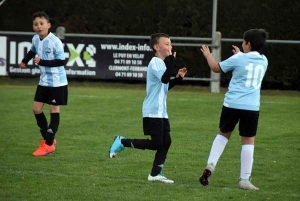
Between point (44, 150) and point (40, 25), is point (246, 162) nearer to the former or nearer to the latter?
point (44, 150)

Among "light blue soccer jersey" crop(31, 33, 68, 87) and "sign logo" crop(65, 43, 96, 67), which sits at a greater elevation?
"light blue soccer jersey" crop(31, 33, 68, 87)

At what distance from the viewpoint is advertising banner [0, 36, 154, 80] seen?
19.0 metres

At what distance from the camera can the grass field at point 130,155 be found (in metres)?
7.72

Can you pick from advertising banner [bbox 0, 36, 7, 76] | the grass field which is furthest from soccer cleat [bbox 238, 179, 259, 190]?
advertising banner [bbox 0, 36, 7, 76]

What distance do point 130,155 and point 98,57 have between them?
9319 millimetres

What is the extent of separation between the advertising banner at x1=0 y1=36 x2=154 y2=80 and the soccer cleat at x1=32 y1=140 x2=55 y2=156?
8921 mm

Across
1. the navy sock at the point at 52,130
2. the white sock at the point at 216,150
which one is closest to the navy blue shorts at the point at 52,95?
the navy sock at the point at 52,130

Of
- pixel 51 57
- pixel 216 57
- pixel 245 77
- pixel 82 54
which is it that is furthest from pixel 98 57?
pixel 245 77

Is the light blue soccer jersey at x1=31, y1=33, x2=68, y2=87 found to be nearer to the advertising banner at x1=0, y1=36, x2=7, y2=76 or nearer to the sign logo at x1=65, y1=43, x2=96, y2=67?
the sign logo at x1=65, y1=43, x2=96, y2=67

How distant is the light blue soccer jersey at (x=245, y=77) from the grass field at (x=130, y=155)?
0.89 meters

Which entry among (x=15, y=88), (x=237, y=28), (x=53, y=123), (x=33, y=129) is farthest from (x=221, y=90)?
(x=53, y=123)

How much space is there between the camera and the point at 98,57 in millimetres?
19156

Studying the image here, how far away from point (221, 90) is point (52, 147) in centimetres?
984

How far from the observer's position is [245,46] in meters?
7.86
